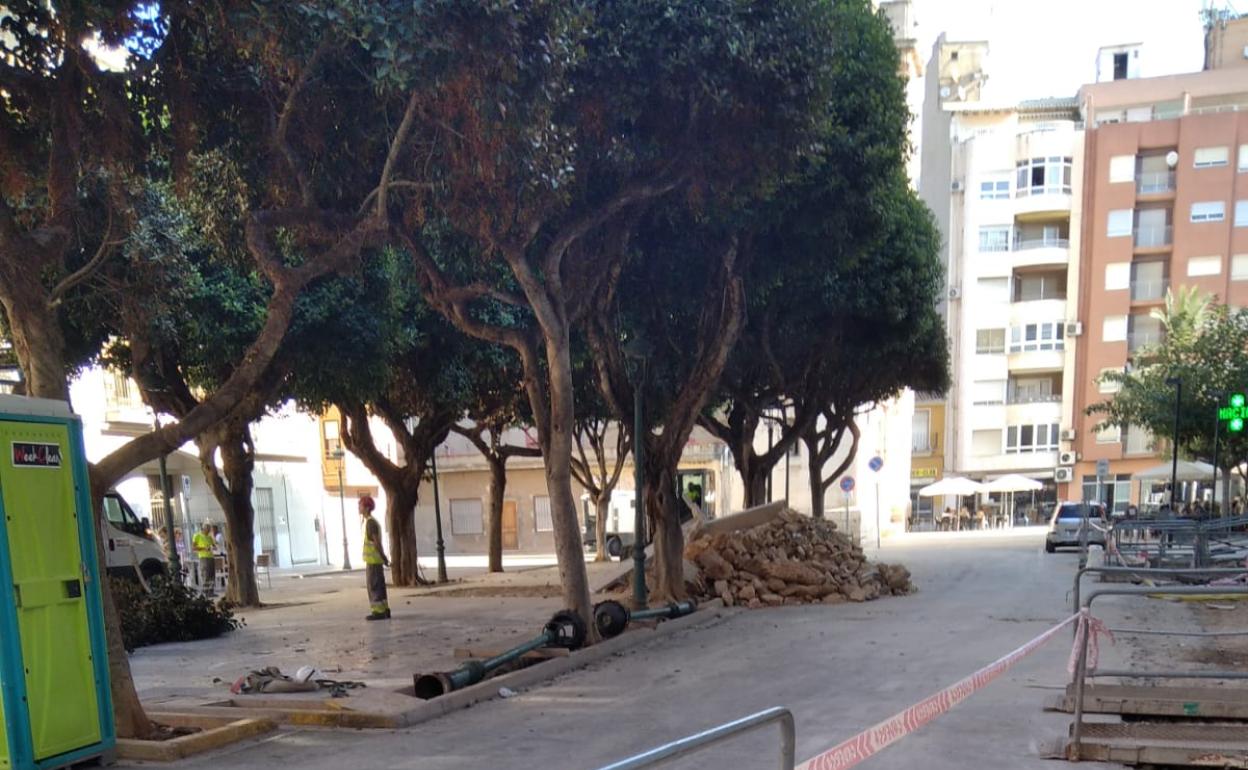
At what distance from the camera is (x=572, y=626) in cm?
1054

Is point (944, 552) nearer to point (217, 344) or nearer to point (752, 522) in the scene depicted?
point (752, 522)

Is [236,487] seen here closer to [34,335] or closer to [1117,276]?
[34,335]

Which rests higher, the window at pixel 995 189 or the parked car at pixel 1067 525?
the window at pixel 995 189

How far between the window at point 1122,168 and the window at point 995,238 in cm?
574

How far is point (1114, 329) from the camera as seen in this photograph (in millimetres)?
48219

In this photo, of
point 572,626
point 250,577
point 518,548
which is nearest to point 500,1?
point 572,626

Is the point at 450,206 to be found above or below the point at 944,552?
above

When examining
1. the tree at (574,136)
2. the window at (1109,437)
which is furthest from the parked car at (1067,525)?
the window at (1109,437)

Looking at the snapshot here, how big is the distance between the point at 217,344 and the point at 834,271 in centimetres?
983

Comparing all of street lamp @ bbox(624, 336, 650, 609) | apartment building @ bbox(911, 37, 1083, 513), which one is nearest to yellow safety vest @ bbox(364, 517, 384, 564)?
street lamp @ bbox(624, 336, 650, 609)

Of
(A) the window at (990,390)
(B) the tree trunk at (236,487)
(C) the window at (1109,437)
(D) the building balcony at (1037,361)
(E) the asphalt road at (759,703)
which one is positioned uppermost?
(D) the building balcony at (1037,361)

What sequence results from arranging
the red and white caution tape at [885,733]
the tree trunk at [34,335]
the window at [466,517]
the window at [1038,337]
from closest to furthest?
1. the red and white caution tape at [885,733]
2. the tree trunk at [34,335]
3. the window at [466,517]
4. the window at [1038,337]

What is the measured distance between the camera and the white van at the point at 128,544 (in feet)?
58.6

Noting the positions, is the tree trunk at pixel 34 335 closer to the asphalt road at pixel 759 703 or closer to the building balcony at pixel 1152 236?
→ the asphalt road at pixel 759 703
